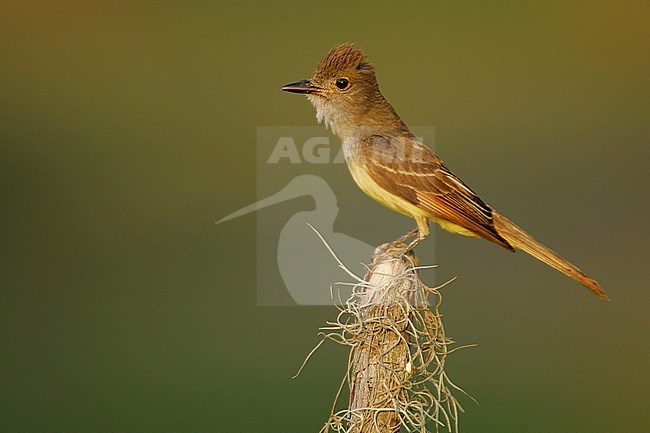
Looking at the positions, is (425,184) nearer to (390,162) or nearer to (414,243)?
(390,162)

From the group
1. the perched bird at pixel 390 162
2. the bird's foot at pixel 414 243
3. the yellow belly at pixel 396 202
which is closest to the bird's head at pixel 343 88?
the perched bird at pixel 390 162

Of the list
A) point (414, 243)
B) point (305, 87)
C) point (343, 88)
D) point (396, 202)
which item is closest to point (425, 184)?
point (396, 202)

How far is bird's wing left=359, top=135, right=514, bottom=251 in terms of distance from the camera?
19.1 ft

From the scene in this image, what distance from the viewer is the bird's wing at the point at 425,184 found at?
19.1ft

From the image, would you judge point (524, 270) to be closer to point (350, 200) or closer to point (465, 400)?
point (350, 200)

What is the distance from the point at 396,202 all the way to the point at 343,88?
2.49ft

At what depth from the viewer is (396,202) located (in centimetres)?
597

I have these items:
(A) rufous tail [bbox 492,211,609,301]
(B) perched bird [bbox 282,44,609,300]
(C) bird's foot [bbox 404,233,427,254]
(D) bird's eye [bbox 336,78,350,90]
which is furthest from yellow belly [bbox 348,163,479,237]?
(D) bird's eye [bbox 336,78,350,90]

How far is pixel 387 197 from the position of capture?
19.7ft

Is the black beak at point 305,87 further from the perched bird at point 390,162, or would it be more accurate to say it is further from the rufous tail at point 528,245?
the rufous tail at point 528,245

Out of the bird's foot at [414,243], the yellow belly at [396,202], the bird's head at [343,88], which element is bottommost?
the bird's foot at [414,243]

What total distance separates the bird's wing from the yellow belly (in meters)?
0.03

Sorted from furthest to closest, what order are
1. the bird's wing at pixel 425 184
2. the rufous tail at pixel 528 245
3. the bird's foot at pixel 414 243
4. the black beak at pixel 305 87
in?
the black beak at pixel 305 87
the bird's wing at pixel 425 184
the rufous tail at pixel 528 245
the bird's foot at pixel 414 243

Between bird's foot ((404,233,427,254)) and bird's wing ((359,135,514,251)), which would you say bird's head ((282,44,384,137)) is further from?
bird's foot ((404,233,427,254))
